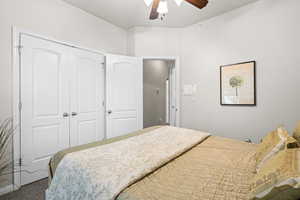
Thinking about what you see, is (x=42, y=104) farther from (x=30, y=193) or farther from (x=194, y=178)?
(x=194, y=178)

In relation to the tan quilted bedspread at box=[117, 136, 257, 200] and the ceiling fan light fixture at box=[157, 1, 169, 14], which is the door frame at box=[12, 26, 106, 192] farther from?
the tan quilted bedspread at box=[117, 136, 257, 200]

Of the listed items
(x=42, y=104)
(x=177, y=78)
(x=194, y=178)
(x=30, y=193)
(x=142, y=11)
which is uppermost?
(x=142, y=11)

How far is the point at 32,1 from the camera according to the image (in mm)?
2191

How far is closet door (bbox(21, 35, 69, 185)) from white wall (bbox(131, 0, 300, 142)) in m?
1.68

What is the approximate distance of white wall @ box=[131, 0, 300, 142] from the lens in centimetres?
217

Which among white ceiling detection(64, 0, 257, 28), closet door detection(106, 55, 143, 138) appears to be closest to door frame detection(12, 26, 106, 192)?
white ceiling detection(64, 0, 257, 28)

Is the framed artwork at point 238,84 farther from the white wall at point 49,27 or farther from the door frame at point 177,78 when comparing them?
the white wall at point 49,27

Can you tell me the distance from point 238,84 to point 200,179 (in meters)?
2.18

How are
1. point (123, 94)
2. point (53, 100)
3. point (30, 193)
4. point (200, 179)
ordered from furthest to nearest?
point (123, 94) → point (53, 100) → point (30, 193) → point (200, 179)

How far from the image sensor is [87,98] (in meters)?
2.83

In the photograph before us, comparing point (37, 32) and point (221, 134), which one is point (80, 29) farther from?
point (221, 134)

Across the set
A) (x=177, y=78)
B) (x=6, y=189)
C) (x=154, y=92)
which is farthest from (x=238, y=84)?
(x=6, y=189)

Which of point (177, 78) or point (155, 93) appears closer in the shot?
point (177, 78)

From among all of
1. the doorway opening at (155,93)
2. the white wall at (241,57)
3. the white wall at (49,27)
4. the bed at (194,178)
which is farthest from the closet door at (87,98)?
the doorway opening at (155,93)
